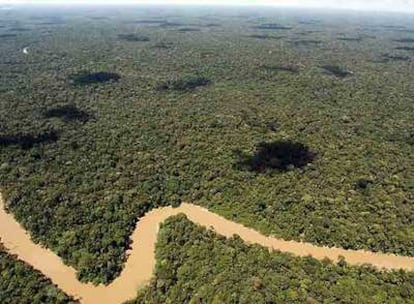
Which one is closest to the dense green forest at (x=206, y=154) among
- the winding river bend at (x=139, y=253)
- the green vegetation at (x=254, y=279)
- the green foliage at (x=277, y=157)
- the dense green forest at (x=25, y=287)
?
the green foliage at (x=277, y=157)

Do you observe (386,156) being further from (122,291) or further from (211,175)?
(122,291)

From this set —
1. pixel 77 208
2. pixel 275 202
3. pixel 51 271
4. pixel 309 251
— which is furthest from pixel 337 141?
pixel 51 271

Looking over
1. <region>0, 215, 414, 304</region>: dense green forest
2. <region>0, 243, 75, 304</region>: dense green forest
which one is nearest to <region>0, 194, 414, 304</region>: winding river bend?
<region>0, 243, 75, 304</region>: dense green forest

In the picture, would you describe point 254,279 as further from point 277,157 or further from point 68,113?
point 68,113

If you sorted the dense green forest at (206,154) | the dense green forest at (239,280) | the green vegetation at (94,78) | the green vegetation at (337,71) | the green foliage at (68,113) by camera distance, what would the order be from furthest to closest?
the green vegetation at (337,71)
the green vegetation at (94,78)
the green foliage at (68,113)
the dense green forest at (206,154)
the dense green forest at (239,280)

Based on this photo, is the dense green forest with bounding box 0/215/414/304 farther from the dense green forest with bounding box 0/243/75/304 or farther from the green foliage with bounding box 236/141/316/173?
the green foliage with bounding box 236/141/316/173

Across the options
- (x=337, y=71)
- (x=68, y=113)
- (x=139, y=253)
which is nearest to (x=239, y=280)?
(x=139, y=253)

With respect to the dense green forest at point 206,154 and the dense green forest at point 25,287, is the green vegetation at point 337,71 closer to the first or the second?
the dense green forest at point 206,154
